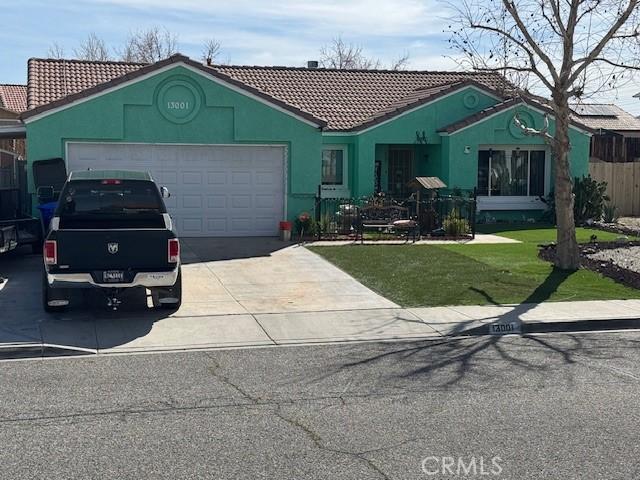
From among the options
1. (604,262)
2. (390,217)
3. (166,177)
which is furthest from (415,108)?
(604,262)

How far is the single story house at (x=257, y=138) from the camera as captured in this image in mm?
19406

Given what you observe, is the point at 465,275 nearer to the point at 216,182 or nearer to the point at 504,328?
the point at 504,328

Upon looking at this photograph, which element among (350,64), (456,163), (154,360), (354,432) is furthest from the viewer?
(350,64)

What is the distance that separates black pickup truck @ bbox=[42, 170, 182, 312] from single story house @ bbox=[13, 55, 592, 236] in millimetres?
7452

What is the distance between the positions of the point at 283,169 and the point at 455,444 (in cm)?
1515

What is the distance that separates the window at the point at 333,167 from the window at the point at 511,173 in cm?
433

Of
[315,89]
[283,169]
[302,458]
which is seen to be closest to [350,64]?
[315,89]

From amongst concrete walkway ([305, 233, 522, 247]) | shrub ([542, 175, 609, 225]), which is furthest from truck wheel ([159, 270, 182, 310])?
shrub ([542, 175, 609, 225])

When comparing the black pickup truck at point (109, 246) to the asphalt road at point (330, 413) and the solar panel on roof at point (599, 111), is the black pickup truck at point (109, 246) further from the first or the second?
the solar panel on roof at point (599, 111)

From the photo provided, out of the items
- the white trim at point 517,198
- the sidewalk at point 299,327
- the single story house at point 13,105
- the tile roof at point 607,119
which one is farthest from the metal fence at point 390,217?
the tile roof at point 607,119

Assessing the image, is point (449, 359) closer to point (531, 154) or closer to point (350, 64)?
point (531, 154)

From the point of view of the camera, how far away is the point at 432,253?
18047 mm

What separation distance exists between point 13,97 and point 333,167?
73.5 ft

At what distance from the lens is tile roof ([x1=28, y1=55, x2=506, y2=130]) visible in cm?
2286
